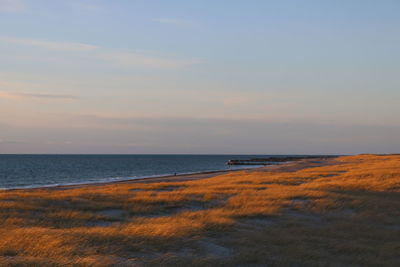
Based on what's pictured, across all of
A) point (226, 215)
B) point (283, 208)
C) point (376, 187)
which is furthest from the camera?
point (376, 187)

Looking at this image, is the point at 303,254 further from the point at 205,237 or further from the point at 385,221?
the point at 385,221

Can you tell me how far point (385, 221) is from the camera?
707 inches

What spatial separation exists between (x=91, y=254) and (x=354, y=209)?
533 inches

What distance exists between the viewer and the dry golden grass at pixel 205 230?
11.6m

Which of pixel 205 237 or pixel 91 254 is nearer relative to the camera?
pixel 91 254

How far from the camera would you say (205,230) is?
14.8 metres

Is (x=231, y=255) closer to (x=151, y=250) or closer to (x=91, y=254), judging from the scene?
(x=151, y=250)

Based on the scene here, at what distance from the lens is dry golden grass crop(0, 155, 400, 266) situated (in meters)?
11.6

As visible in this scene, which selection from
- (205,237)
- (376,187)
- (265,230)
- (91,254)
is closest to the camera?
(91,254)

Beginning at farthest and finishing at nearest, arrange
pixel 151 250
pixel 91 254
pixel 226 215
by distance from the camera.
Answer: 1. pixel 226 215
2. pixel 151 250
3. pixel 91 254

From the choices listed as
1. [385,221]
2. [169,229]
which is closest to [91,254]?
[169,229]

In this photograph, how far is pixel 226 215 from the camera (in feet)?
58.0

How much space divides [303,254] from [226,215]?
5.52 meters

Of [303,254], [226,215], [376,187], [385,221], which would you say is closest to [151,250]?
[303,254]
